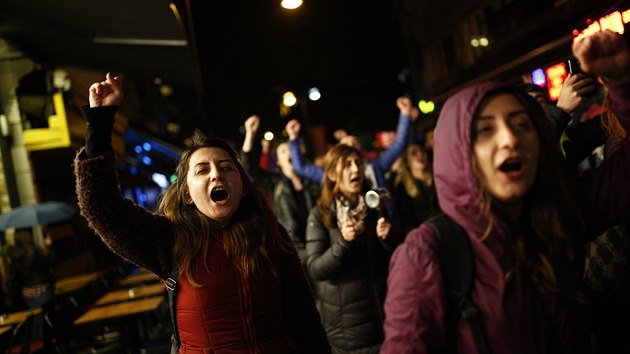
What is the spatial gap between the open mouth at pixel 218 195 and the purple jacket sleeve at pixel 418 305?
126 cm

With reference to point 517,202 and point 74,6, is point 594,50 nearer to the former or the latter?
point 517,202

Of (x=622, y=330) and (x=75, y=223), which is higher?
(x=75, y=223)

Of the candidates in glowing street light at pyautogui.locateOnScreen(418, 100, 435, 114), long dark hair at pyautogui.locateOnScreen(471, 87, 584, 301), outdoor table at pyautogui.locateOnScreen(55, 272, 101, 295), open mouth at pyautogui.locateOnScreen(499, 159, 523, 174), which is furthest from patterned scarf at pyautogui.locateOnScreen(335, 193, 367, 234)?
glowing street light at pyautogui.locateOnScreen(418, 100, 435, 114)

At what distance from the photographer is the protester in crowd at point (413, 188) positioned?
6191 millimetres

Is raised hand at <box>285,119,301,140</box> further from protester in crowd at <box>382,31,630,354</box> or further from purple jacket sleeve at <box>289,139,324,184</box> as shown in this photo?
protester in crowd at <box>382,31,630,354</box>

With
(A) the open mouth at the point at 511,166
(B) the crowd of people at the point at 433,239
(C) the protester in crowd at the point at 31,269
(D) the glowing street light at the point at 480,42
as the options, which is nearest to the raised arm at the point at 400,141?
(B) the crowd of people at the point at 433,239

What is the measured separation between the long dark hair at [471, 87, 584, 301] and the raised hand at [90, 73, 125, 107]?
5.61 ft

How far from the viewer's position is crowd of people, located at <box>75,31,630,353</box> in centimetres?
169

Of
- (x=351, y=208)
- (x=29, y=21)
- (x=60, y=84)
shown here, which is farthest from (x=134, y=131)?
(x=351, y=208)

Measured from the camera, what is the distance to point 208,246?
8.52 ft

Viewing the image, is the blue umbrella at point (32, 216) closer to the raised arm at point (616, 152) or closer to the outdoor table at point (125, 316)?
the outdoor table at point (125, 316)

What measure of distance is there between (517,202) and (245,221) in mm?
1521

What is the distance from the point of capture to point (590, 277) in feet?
7.51

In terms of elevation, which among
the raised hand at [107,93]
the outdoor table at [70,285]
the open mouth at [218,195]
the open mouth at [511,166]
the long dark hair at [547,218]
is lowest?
the outdoor table at [70,285]
